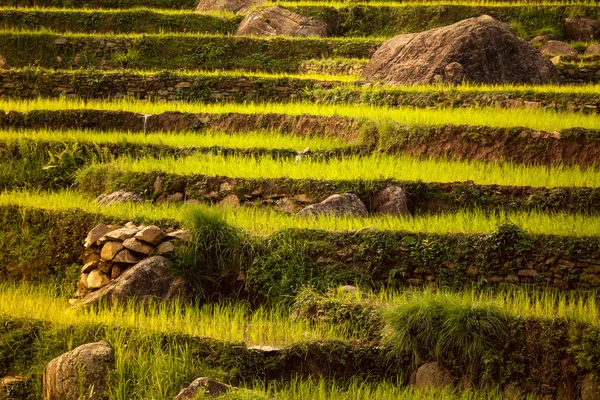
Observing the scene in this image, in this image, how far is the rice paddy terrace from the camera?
851 centimetres

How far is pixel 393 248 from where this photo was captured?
33.8 ft

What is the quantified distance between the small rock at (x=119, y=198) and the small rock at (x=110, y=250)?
1719 millimetres

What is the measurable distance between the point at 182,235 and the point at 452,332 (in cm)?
326

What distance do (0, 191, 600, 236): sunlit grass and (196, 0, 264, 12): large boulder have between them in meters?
13.4

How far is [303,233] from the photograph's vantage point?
1055 centimetres

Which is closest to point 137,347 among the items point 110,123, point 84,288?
point 84,288

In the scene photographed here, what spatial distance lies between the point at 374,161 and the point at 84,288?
4166mm

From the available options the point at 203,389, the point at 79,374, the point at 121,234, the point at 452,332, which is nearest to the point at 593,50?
the point at 121,234

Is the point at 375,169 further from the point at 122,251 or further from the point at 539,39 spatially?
the point at 539,39

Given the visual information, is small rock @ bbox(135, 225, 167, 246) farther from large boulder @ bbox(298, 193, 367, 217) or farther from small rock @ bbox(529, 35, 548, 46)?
small rock @ bbox(529, 35, 548, 46)

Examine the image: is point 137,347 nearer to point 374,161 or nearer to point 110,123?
point 374,161

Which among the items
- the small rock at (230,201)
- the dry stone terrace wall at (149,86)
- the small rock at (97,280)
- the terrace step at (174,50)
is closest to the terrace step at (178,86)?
the dry stone terrace wall at (149,86)

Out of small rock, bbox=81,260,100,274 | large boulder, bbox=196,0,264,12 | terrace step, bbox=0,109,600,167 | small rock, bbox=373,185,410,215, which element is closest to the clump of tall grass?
small rock, bbox=373,185,410,215

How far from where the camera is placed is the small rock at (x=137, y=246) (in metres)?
10.4
